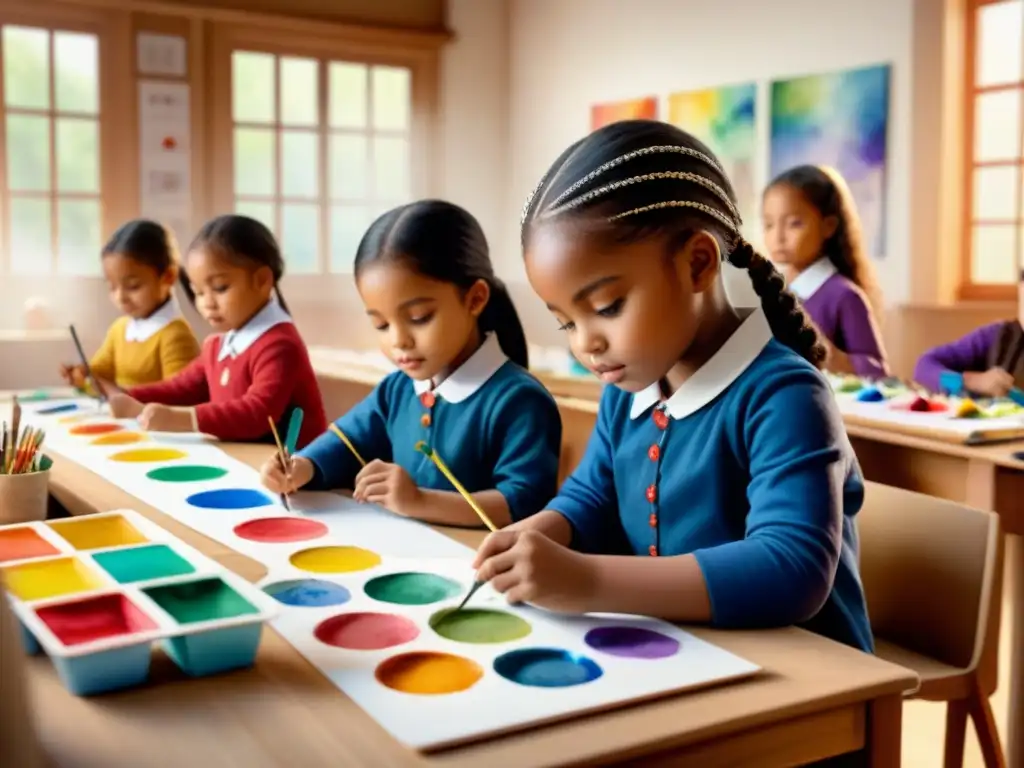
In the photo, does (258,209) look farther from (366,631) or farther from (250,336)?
(366,631)

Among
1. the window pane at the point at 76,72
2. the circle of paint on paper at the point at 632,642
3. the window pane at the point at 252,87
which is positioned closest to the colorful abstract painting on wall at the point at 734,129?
the window pane at the point at 252,87

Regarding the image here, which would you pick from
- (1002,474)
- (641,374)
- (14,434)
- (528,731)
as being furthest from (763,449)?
(1002,474)

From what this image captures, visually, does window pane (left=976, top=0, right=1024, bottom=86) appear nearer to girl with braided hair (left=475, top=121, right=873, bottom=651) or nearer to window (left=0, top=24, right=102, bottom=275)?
girl with braided hair (left=475, top=121, right=873, bottom=651)

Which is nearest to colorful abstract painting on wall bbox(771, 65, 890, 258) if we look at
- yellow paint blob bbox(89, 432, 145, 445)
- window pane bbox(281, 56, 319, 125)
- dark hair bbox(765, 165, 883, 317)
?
dark hair bbox(765, 165, 883, 317)

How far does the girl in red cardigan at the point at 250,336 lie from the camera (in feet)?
7.00

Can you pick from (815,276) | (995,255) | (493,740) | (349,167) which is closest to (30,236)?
(349,167)

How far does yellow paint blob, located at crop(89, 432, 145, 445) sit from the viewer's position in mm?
1959

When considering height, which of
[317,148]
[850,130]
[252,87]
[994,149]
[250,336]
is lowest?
[250,336]

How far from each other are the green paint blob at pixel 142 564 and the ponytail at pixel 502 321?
2.30ft

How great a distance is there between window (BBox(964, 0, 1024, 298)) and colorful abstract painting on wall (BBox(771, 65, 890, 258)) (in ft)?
1.14

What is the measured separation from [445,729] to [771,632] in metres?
0.37

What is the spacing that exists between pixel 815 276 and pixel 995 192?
174cm

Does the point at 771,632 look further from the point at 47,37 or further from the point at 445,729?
the point at 47,37

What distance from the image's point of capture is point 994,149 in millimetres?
4434
